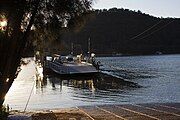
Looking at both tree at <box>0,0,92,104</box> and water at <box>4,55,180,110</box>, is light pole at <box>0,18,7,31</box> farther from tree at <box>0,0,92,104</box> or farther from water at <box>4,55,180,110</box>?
water at <box>4,55,180,110</box>

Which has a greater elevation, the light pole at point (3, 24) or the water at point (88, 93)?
the light pole at point (3, 24)

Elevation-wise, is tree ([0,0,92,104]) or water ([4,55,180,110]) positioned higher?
tree ([0,0,92,104])

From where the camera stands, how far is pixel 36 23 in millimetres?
14992

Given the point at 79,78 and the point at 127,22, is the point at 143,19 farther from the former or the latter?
the point at 79,78

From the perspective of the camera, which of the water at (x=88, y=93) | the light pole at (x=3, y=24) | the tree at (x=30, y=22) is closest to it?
the light pole at (x=3, y=24)

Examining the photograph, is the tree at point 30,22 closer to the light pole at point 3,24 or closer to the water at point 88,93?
the light pole at point 3,24

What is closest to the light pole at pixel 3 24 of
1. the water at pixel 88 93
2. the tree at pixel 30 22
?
the tree at pixel 30 22

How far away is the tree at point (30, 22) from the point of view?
13180 millimetres

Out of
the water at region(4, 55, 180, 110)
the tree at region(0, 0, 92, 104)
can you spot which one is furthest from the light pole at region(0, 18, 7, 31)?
the water at region(4, 55, 180, 110)

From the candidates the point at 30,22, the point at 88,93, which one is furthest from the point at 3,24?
the point at 88,93

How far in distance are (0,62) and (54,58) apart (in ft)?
305

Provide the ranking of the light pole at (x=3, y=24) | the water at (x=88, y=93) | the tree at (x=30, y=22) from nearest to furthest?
the light pole at (x=3, y=24) < the tree at (x=30, y=22) < the water at (x=88, y=93)

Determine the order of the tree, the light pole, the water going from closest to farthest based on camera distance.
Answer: the light pole < the tree < the water

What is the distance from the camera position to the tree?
519 inches
